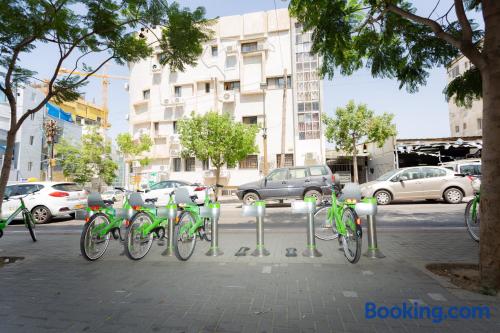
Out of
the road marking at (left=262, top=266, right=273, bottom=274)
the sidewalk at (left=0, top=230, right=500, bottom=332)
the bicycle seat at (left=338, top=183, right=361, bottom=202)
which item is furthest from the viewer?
the bicycle seat at (left=338, top=183, right=361, bottom=202)

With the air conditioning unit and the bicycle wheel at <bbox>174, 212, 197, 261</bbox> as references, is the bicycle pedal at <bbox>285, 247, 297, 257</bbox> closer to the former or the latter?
the bicycle wheel at <bbox>174, 212, 197, 261</bbox>

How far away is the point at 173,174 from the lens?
91.9 ft

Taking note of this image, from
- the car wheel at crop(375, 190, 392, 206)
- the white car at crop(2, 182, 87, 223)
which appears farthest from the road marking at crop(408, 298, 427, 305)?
the white car at crop(2, 182, 87, 223)

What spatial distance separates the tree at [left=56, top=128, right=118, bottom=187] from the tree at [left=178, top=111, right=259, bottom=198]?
43.0ft

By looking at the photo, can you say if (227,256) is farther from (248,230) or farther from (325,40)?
(325,40)

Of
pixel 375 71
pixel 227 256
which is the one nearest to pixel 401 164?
pixel 375 71

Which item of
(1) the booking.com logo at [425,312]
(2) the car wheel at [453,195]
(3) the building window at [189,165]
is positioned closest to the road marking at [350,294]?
(1) the booking.com logo at [425,312]

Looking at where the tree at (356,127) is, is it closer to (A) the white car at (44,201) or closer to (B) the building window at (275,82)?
(B) the building window at (275,82)

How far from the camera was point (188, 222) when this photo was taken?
5402 mm

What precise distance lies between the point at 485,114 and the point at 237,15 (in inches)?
1116

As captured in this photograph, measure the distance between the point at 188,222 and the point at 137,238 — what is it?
0.92 meters

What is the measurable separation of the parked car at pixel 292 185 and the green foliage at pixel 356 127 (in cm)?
1088

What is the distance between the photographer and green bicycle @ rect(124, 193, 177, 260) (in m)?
5.11

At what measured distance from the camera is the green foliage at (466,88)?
4.98 metres
